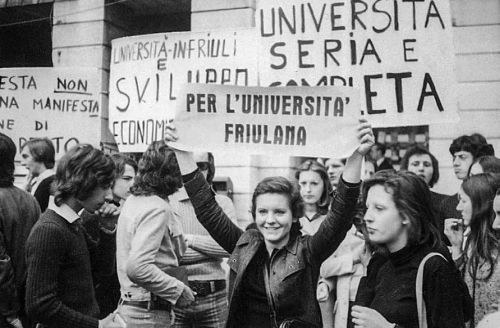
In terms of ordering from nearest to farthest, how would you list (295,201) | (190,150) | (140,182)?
(295,201) → (190,150) → (140,182)

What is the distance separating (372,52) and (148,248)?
194 centimetres

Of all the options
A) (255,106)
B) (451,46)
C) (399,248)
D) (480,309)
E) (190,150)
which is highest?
(451,46)

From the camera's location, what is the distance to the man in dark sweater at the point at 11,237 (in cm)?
342

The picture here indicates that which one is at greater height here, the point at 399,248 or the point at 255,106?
the point at 255,106

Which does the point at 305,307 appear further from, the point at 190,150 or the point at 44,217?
the point at 44,217

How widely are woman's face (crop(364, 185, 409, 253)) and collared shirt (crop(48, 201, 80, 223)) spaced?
4.53ft

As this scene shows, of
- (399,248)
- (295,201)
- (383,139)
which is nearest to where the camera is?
(399,248)

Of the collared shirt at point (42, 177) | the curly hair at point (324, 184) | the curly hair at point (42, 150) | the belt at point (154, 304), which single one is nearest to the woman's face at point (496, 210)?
the curly hair at point (324, 184)

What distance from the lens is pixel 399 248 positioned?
266 cm

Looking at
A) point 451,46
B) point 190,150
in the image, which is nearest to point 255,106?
point 190,150

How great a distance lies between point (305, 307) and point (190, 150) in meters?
1.07

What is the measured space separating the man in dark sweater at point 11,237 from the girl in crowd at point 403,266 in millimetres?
1962

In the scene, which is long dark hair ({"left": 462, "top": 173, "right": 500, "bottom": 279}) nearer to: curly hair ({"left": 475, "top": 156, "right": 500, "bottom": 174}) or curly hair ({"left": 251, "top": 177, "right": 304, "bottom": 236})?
curly hair ({"left": 475, "top": 156, "right": 500, "bottom": 174})

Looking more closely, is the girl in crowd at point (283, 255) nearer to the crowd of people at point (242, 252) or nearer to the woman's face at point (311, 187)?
the crowd of people at point (242, 252)
